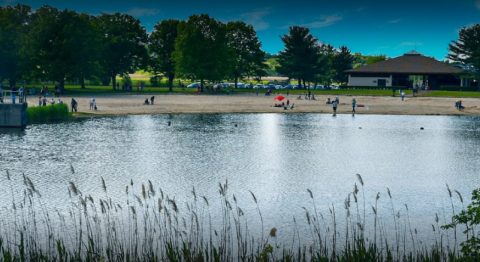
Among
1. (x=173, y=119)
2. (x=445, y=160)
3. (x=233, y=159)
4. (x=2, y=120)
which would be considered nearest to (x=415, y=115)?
(x=173, y=119)

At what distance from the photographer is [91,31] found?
109062mm

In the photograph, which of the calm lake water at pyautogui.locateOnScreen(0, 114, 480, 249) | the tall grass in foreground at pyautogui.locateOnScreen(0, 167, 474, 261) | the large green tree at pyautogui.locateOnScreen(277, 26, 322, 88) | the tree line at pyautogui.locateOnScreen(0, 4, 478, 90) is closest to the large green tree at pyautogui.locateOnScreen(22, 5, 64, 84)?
the tree line at pyautogui.locateOnScreen(0, 4, 478, 90)

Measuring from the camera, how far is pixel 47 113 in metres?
65.6

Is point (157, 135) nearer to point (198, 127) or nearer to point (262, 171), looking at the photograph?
point (198, 127)

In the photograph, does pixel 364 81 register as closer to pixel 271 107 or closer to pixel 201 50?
pixel 201 50

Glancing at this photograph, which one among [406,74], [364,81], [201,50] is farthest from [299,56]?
[201,50]

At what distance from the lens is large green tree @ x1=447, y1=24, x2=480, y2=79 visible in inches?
4882

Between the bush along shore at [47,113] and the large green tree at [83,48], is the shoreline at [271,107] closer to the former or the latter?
the bush along shore at [47,113]

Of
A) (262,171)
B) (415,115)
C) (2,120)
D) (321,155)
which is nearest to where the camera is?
(262,171)

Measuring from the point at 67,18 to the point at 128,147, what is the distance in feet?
232

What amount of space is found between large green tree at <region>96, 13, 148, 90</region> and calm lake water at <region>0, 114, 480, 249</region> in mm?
55127

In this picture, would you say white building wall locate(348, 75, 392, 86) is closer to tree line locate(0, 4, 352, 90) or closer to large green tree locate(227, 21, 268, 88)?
tree line locate(0, 4, 352, 90)

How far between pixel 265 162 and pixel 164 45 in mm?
92015

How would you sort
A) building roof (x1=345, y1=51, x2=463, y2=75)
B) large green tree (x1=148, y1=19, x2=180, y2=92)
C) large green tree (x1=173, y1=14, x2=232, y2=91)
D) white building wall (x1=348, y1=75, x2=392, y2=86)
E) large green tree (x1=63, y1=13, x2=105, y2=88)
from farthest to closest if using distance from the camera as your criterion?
white building wall (x1=348, y1=75, x2=392, y2=86), building roof (x1=345, y1=51, x2=463, y2=75), large green tree (x1=148, y1=19, x2=180, y2=92), large green tree (x1=173, y1=14, x2=232, y2=91), large green tree (x1=63, y1=13, x2=105, y2=88)
